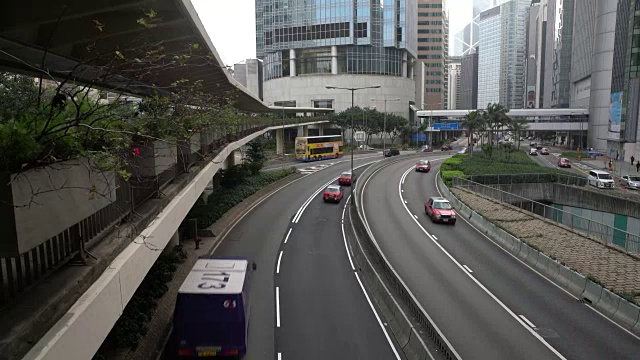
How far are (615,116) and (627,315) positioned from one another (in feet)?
239

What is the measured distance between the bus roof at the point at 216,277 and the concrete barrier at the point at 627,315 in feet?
39.2

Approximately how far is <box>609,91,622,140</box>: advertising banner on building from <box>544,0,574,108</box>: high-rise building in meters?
55.3

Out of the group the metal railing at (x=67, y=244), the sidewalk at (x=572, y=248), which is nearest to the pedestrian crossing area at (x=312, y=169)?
the sidewalk at (x=572, y=248)

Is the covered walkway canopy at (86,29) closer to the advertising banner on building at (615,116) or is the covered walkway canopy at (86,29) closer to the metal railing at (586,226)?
the metal railing at (586,226)

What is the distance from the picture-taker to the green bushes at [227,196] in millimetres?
26438

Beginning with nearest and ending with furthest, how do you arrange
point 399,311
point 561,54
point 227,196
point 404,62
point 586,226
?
point 399,311
point 586,226
point 227,196
point 404,62
point 561,54

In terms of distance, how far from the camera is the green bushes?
86.7 feet

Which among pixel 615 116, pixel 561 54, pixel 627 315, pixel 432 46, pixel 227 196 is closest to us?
pixel 627 315

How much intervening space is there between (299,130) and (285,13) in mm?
32512

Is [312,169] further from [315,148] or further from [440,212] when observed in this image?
[440,212]

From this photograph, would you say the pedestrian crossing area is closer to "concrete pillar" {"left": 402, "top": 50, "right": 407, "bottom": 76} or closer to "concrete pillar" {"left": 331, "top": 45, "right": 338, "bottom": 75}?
"concrete pillar" {"left": 331, "top": 45, "right": 338, "bottom": 75}

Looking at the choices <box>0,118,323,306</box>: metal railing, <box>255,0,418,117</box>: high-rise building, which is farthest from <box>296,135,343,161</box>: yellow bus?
<box>0,118,323,306</box>: metal railing

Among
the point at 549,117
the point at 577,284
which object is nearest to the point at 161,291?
the point at 577,284

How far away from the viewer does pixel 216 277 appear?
41.7 feet
